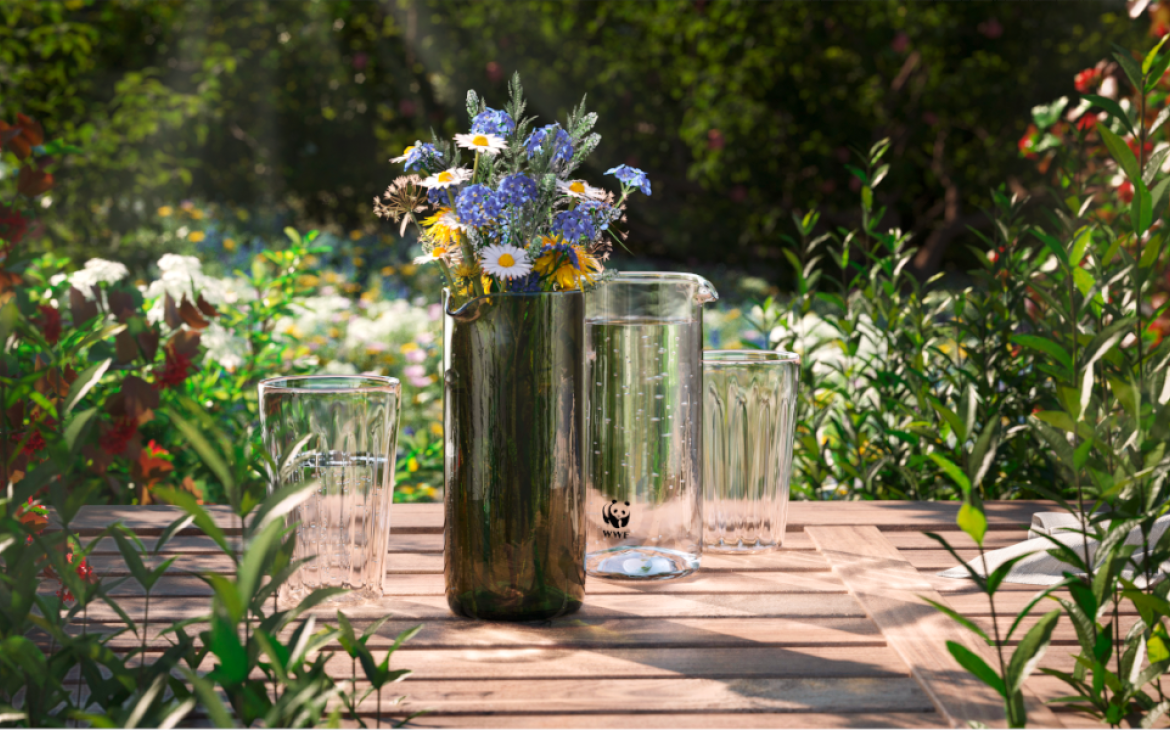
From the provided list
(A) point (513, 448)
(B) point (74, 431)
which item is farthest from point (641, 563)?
(B) point (74, 431)

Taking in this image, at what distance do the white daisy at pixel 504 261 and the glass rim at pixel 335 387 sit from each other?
0.71 ft

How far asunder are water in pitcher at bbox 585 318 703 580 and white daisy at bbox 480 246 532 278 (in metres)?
0.23

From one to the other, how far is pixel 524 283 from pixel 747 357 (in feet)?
1.55

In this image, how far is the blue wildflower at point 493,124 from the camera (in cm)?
111

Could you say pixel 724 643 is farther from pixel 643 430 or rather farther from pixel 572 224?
pixel 572 224

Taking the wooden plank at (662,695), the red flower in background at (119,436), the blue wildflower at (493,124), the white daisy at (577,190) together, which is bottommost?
the wooden plank at (662,695)

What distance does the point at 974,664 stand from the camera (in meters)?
0.78

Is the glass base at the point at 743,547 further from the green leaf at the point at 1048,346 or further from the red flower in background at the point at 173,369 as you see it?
the red flower in background at the point at 173,369

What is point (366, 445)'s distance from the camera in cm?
119

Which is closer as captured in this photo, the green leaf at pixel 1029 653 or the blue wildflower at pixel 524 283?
the green leaf at pixel 1029 653

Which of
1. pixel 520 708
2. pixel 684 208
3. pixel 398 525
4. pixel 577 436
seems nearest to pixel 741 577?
pixel 577 436

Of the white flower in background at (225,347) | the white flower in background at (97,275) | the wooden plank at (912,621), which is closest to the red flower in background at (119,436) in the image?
the white flower in background at (97,275)

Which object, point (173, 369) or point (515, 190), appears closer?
point (515, 190)

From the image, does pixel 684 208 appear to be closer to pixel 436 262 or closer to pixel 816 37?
pixel 816 37
